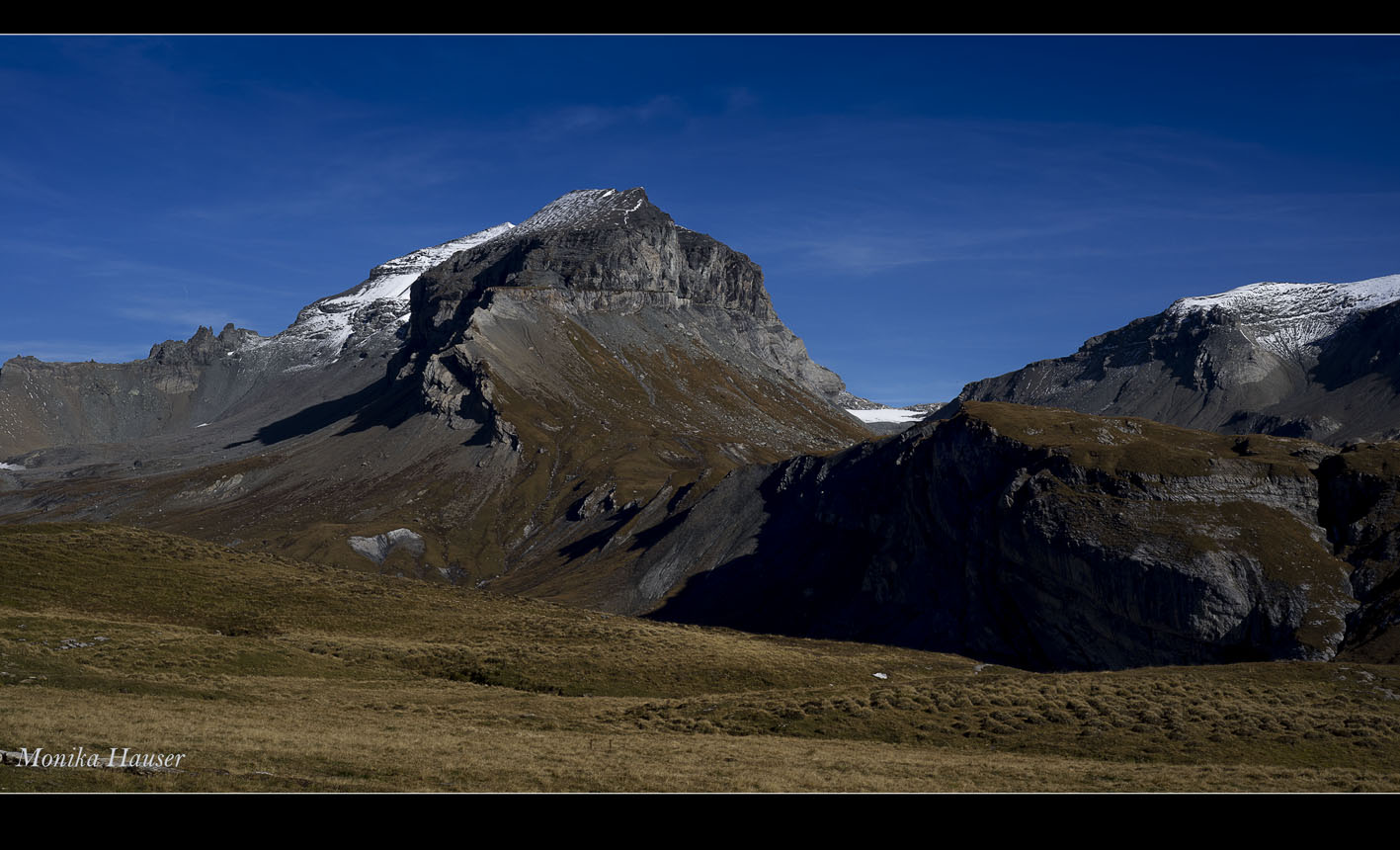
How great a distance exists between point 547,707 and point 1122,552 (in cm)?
9274

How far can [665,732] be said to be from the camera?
46562 mm

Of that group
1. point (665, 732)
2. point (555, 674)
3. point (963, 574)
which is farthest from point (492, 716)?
point (963, 574)

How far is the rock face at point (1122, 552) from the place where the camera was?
11388 cm

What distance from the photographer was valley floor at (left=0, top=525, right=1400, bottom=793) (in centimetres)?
3328

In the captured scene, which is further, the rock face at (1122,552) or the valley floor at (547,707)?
the rock face at (1122,552)

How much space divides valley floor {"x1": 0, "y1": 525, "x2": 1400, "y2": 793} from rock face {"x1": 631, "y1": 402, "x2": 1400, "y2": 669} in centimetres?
5320

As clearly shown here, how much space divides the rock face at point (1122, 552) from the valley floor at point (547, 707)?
53.2 meters

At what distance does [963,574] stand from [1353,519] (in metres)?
51.5

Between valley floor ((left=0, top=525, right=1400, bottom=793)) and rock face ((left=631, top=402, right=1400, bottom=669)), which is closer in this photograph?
valley floor ((left=0, top=525, right=1400, bottom=793))

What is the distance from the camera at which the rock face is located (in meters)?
114

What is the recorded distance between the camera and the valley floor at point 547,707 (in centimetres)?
3328

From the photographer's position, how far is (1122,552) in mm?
125438
